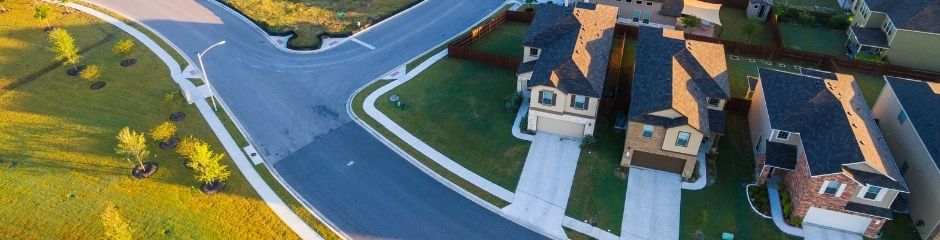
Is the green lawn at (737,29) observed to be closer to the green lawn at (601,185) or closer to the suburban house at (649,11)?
the suburban house at (649,11)

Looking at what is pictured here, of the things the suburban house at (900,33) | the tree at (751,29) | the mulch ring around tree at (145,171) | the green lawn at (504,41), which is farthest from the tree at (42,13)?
the suburban house at (900,33)

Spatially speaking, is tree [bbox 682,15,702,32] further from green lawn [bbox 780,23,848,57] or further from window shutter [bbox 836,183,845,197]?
window shutter [bbox 836,183,845,197]

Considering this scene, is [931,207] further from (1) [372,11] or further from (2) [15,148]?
(2) [15,148]

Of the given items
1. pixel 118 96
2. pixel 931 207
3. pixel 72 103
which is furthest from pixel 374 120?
pixel 931 207

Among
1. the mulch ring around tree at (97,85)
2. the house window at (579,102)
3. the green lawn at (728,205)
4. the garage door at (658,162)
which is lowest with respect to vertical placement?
the green lawn at (728,205)

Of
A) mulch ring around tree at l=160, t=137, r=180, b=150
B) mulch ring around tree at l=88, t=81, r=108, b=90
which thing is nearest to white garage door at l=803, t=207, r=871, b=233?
mulch ring around tree at l=160, t=137, r=180, b=150

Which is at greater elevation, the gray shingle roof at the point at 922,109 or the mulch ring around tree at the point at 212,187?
the gray shingle roof at the point at 922,109

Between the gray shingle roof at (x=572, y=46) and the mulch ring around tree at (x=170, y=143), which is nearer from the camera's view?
the gray shingle roof at (x=572, y=46)
